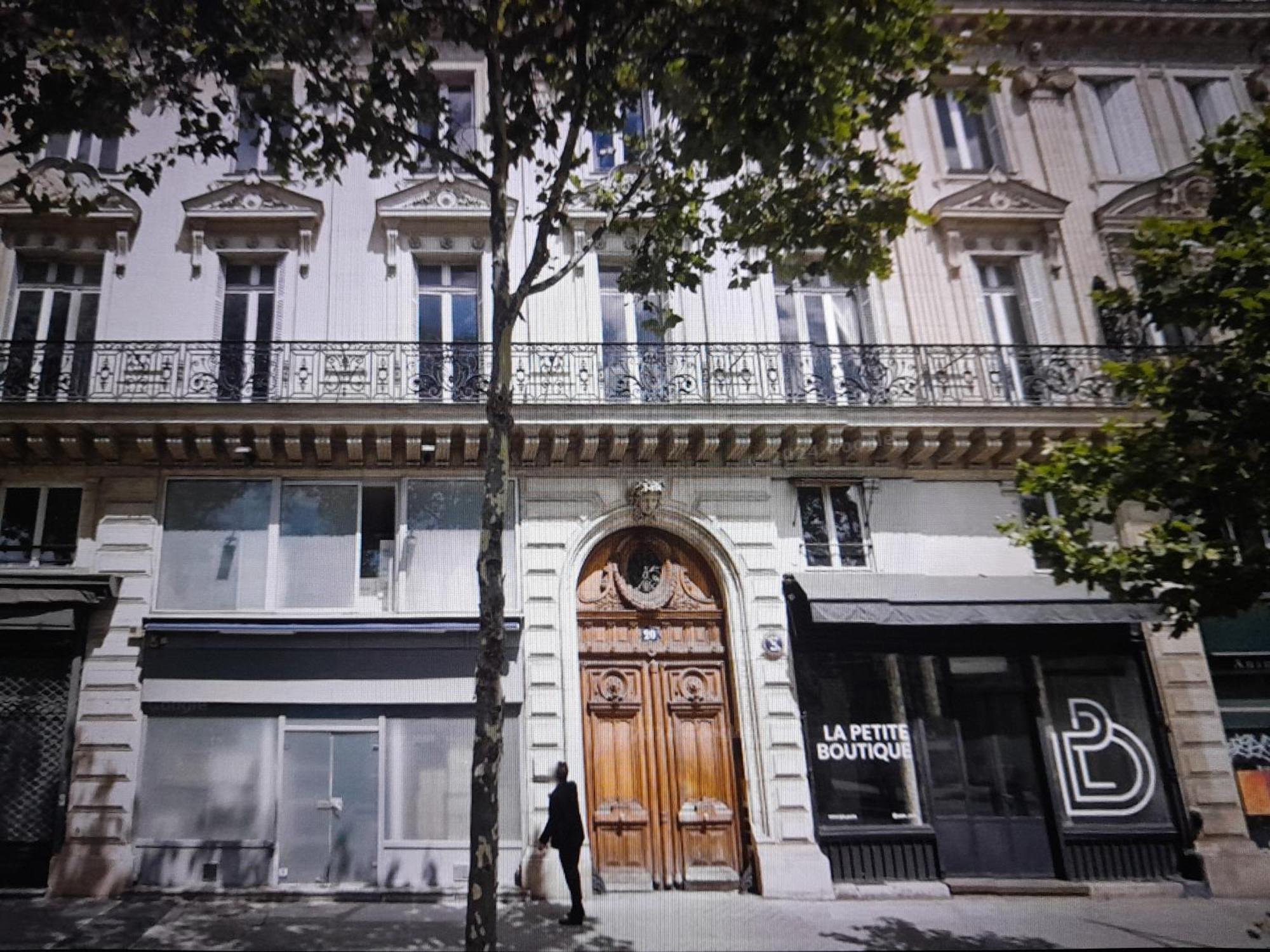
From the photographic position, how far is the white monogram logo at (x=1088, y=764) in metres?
10.5

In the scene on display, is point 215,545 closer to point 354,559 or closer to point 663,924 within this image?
point 354,559

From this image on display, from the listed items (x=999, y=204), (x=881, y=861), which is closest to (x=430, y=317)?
(x=999, y=204)

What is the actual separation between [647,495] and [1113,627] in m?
6.14

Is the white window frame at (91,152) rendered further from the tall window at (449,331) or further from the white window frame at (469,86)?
the tall window at (449,331)

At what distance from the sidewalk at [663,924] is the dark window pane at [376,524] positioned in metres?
3.85

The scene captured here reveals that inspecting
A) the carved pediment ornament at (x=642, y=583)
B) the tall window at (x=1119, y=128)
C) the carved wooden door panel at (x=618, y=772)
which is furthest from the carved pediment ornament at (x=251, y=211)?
the tall window at (x=1119, y=128)

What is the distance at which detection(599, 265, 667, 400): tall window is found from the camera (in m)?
11.4

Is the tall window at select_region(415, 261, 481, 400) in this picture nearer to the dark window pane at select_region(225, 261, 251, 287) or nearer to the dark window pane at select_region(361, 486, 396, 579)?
the dark window pane at select_region(361, 486, 396, 579)

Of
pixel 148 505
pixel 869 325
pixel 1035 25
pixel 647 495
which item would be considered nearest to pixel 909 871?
pixel 647 495

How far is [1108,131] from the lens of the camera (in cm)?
1380

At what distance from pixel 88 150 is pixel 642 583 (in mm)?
10026

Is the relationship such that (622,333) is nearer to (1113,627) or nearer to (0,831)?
(1113,627)

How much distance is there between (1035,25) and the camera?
13.9 m

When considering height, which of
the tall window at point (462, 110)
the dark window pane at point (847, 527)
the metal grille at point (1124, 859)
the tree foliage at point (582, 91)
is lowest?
the metal grille at point (1124, 859)
